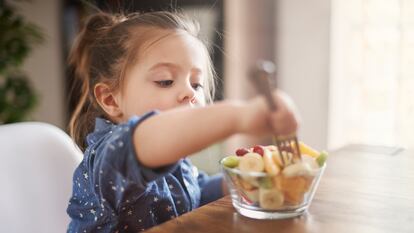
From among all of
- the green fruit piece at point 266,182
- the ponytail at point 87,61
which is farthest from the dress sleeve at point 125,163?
the ponytail at point 87,61

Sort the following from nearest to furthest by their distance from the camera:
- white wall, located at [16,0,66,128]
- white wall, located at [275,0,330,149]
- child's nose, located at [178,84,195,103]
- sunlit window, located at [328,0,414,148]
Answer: child's nose, located at [178,84,195,103]
sunlit window, located at [328,0,414,148]
white wall, located at [275,0,330,149]
white wall, located at [16,0,66,128]

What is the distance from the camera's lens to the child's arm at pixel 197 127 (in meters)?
0.43

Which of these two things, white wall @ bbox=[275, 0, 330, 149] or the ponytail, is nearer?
the ponytail

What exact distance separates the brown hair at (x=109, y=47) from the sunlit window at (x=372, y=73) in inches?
51.9

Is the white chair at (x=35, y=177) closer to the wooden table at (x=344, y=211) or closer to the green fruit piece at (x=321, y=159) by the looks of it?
the wooden table at (x=344, y=211)

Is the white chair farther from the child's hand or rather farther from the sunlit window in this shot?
the sunlit window

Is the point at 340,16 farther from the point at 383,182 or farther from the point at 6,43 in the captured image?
the point at 6,43

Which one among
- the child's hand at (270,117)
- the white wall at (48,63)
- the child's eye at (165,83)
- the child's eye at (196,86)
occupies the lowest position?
the white wall at (48,63)

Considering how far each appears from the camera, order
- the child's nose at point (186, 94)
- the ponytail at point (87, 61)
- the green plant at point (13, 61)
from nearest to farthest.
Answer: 1. the child's nose at point (186, 94)
2. the ponytail at point (87, 61)
3. the green plant at point (13, 61)

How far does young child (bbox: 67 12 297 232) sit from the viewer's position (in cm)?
47

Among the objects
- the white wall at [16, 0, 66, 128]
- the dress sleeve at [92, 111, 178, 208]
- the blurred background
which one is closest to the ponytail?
the dress sleeve at [92, 111, 178, 208]

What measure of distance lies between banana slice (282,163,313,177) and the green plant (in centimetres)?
229

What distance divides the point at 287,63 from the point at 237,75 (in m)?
0.29

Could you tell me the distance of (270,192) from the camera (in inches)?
21.6
